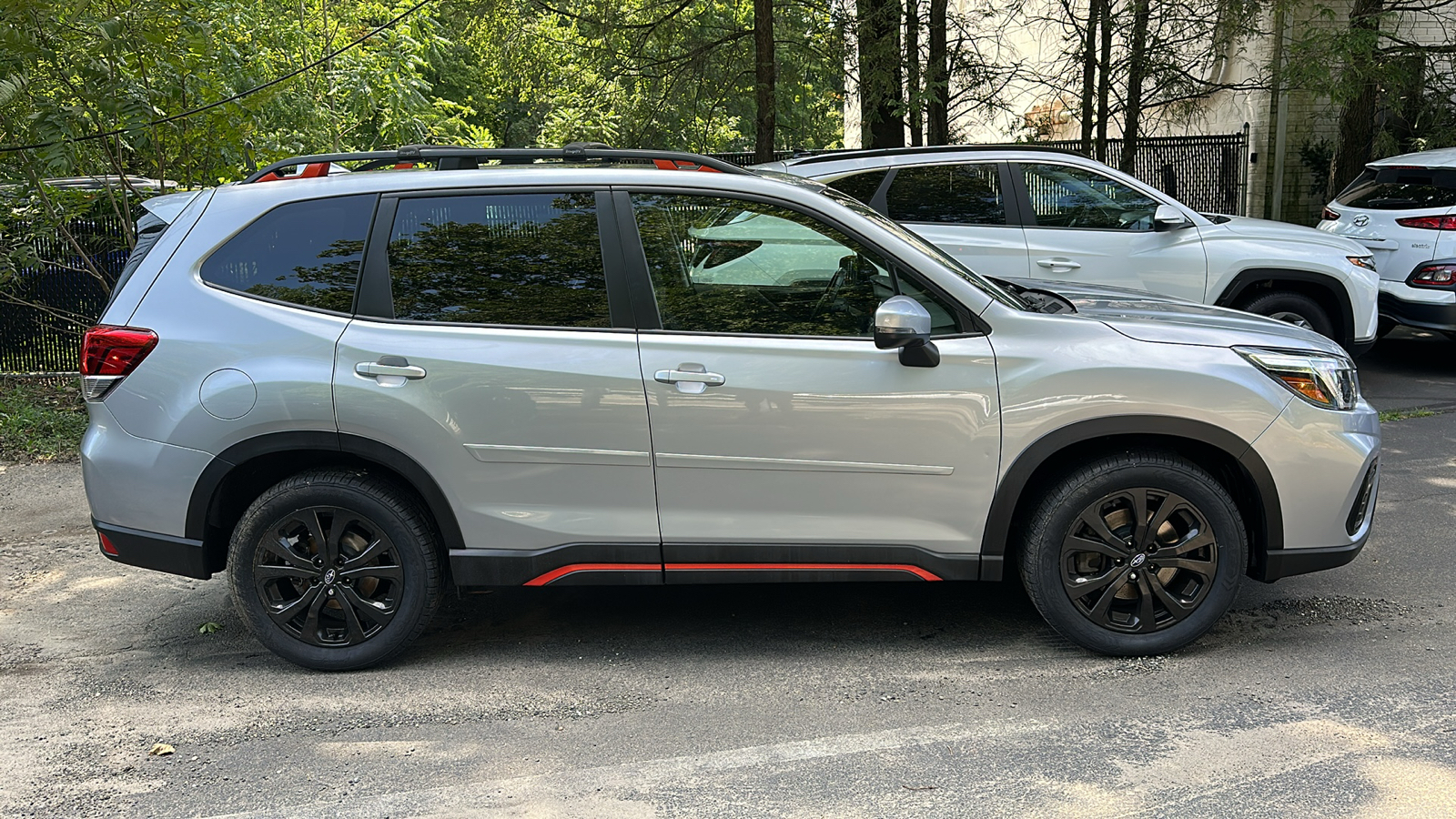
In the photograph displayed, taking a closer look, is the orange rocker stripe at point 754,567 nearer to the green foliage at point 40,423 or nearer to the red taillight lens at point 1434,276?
the green foliage at point 40,423

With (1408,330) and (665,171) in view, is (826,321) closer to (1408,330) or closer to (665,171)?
(665,171)

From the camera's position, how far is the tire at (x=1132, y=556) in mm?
4250

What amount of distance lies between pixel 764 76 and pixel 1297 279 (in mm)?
5283

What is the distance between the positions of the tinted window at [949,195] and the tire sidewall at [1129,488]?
4.46m

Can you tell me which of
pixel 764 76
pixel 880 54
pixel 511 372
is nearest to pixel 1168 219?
pixel 880 54

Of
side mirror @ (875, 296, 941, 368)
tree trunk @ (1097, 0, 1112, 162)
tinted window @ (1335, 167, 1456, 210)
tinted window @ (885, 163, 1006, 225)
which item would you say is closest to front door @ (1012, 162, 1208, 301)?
tinted window @ (885, 163, 1006, 225)

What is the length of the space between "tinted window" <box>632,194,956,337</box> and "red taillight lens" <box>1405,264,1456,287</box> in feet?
23.1

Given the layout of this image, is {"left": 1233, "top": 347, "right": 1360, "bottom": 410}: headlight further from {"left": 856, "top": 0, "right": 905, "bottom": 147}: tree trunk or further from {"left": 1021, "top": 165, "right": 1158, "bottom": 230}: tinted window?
{"left": 856, "top": 0, "right": 905, "bottom": 147}: tree trunk

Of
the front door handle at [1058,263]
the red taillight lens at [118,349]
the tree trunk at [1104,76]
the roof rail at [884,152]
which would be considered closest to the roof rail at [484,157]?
the red taillight lens at [118,349]

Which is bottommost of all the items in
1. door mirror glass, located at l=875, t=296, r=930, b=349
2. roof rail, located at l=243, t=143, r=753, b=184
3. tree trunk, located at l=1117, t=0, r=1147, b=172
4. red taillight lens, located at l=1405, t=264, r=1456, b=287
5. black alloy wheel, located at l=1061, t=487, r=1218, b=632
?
black alloy wheel, located at l=1061, t=487, r=1218, b=632

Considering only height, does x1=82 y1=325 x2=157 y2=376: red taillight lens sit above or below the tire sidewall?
above

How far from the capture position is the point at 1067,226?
8.51 meters

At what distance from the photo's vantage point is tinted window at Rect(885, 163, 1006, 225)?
8414 millimetres

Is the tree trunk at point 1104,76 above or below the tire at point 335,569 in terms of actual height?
above
